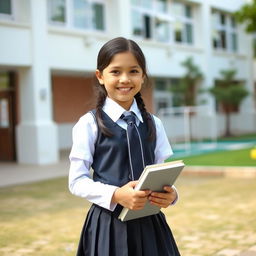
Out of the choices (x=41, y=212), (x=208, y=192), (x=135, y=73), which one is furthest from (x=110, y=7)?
(x=135, y=73)

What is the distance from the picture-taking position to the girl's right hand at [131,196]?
1.81 m

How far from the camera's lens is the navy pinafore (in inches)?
78.6

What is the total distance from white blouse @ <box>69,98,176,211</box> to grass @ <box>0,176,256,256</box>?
7.65ft

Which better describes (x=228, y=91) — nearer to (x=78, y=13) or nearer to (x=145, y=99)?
(x=78, y=13)

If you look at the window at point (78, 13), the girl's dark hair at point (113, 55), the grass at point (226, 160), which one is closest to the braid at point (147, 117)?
the girl's dark hair at point (113, 55)

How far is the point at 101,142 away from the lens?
202 centimetres

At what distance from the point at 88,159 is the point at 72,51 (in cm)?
1202

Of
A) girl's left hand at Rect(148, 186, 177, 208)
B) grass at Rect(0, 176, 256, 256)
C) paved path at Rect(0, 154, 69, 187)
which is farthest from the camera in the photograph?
paved path at Rect(0, 154, 69, 187)

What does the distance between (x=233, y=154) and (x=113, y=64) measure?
448 inches

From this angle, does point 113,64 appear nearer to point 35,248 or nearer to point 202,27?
point 35,248

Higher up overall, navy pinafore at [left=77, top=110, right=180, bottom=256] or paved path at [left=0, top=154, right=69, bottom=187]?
navy pinafore at [left=77, top=110, right=180, bottom=256]

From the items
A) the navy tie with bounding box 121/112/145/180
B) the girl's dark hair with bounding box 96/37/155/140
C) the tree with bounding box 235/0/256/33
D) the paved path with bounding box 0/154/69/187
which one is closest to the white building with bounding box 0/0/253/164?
the paved path with bounding box 0/154/69/187

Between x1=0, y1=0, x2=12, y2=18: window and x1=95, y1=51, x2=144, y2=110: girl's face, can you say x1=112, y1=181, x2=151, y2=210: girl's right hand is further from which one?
x1=0, y1=0, x2=12, y2=18: window

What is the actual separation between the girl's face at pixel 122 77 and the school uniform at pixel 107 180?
55 millimetres
